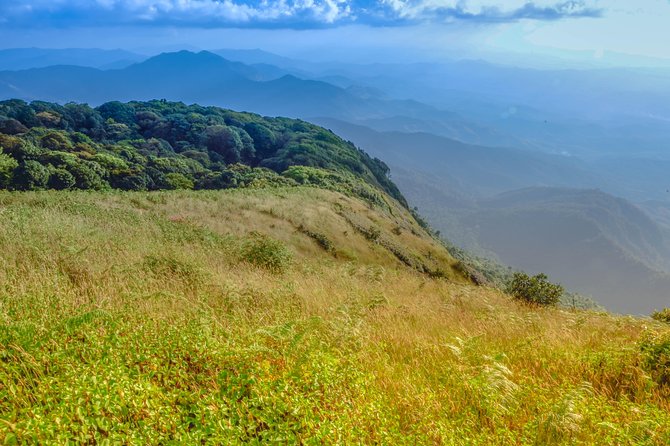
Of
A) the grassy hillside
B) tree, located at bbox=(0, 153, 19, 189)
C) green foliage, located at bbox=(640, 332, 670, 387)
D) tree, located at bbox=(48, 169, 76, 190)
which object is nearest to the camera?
the grassy hillside

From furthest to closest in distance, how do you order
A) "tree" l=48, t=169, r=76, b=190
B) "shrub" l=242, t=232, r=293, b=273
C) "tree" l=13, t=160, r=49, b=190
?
1. "tree" l=48, t=169, r=76, b=190
2. "tree" l=13, t=160, r=49, b=190
3. "shrub" l=242, t=232, r=293, b=273

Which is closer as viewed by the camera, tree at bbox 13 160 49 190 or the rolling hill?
the rolling hill

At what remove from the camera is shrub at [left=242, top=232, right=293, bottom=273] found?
11125 millimetres

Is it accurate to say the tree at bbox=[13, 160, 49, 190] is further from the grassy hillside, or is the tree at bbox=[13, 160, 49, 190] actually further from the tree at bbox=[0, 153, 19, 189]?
the grassy hillside

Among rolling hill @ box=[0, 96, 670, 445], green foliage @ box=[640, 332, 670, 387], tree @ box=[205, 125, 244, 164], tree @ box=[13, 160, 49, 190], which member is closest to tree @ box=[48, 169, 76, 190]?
tree @ box=[13, 160, 49, 190]

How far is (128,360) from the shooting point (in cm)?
388

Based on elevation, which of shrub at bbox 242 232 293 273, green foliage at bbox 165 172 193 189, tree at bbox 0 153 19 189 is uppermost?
shrub at bbox 242 232 293 273

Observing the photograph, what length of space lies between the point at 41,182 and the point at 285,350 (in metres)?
36.5

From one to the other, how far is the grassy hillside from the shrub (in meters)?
2.25

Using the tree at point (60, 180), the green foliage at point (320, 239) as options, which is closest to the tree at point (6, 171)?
the tree at point (60, 180)

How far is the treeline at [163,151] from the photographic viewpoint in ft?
120

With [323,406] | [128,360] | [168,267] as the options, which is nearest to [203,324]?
[128,360]

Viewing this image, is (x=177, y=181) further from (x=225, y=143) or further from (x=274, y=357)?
(x=274, y=357)

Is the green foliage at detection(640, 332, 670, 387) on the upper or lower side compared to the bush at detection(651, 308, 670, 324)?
upper
